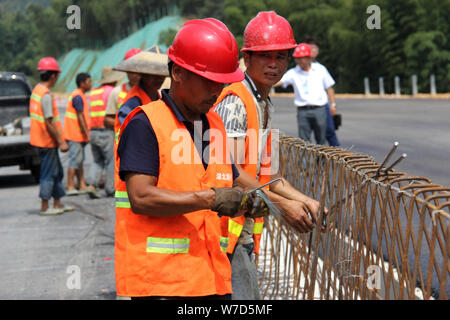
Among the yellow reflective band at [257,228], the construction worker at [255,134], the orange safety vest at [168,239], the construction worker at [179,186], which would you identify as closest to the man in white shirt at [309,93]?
the construction worker at [255,134]

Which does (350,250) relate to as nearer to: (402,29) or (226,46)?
(226,46)

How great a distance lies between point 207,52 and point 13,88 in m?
12.2

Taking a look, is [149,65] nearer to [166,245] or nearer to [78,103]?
[166,245]

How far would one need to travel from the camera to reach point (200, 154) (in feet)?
9.48

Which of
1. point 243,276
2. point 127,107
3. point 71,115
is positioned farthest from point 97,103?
point 243,276

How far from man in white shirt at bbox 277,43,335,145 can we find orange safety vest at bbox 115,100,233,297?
328 inches

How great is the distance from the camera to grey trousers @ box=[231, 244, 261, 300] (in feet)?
11.8

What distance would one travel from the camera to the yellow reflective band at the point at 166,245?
2.83 m

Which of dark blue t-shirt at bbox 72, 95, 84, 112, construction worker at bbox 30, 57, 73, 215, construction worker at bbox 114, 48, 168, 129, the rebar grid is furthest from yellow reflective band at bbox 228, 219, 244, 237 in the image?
dark blue t-shirt at bbox 72, 95, 84, 112

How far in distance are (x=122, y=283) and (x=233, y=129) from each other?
107 centimetres

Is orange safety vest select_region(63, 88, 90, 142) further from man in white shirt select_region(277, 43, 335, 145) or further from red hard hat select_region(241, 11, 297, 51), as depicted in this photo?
red hard hat select_region(241, 11, 297, 51)

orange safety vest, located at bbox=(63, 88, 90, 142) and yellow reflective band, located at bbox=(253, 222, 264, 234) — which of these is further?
orange safety vest, located at bbox=(63, 88, 90, 142)

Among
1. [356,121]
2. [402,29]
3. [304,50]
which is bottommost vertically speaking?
[356,121]
